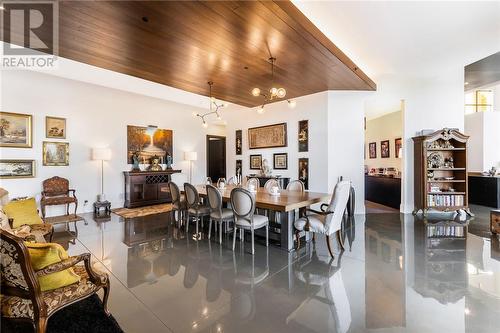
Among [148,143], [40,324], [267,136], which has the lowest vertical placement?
[40,324]

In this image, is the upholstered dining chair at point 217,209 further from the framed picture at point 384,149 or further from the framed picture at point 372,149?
the framed picture at point 372,149

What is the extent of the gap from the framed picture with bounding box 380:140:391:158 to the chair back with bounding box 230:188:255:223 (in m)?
6.72

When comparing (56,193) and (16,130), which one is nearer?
(16,130)

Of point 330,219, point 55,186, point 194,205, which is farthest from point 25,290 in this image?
point 55,186

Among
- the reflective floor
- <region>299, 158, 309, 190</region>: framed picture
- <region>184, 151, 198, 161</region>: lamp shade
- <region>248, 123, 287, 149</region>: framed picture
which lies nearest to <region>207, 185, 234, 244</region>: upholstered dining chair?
the reflective floor

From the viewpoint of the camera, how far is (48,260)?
1.69 metres

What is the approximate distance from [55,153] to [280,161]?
→ 5.89 m

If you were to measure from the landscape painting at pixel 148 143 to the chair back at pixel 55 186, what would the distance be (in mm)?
1729

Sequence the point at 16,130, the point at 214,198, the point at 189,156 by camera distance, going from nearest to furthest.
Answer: the point at 214,198 → the point at 16,130 → the point at 189,156

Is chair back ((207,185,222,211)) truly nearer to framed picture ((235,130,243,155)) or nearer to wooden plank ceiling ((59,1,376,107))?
wooden plank ceiling ((59,1,376,107))

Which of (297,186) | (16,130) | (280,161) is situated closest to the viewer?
(297,186)

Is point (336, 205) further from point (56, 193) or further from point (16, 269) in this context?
point (56, 193)

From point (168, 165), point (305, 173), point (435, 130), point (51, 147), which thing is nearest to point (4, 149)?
point (51, 147)

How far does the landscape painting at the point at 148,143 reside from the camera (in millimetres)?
7253
